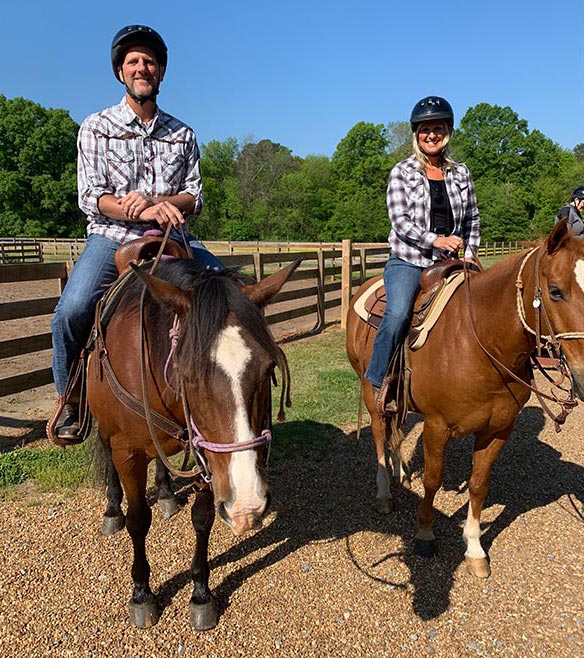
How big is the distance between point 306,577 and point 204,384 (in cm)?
206

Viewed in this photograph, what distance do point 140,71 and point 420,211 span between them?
7.57 ft

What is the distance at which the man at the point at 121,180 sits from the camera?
3.13 metres

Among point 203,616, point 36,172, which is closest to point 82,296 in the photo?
point 203,616

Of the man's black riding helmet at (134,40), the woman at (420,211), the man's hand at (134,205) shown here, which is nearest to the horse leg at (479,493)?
the woman at (420,211)

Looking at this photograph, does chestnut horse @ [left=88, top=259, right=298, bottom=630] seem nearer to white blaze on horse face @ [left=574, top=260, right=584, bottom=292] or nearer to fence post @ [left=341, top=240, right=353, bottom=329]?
white blaze on horse face @ [left=574, top=260, right=584, bottom=292]

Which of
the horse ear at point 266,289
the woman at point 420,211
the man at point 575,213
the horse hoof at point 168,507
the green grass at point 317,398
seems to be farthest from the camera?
the man at point 575,213

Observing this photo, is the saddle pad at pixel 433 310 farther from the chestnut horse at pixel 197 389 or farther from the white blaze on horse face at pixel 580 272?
the chestnut horse at pixel 197 389

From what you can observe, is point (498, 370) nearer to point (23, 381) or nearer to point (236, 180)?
point (23, 381)

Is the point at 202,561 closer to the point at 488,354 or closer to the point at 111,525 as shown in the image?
the point at 111,525

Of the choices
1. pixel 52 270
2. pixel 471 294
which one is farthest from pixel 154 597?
pixel 52 270

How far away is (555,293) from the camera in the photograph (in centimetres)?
265

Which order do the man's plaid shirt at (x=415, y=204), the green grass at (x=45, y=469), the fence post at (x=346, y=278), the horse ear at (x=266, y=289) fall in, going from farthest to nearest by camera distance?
the fence post at (x=346, y=278) → the green grass at (x=45, y=469) → the man's plaid shirt at (x=415, y=204) → the horse ear at (x=266, y=289)

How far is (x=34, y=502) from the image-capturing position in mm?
4094

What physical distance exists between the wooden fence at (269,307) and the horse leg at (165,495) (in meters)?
1.76
